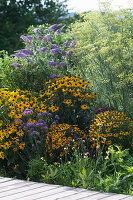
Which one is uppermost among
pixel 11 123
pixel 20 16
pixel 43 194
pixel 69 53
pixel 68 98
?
pixel 20 16

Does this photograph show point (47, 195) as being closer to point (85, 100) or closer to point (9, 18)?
point (85, 100)

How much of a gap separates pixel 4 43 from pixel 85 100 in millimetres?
11170

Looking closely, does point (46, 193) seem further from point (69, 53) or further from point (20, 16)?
point (20, 16)

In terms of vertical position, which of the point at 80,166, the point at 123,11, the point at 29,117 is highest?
the point at 123,11

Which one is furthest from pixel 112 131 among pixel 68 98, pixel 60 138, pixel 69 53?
pixel 69 53

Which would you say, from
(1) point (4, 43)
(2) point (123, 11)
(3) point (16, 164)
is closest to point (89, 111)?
(3) point (16, 164)

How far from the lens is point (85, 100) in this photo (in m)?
5.68

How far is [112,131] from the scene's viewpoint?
4.90m

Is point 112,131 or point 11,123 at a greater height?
point 11,123

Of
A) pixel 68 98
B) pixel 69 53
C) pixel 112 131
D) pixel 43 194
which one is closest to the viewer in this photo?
pixel 43 194

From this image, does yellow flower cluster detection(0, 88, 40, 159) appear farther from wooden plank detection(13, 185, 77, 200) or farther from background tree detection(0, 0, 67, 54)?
background tree detection(0, 0, 67, 54)

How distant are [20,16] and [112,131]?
14074mm

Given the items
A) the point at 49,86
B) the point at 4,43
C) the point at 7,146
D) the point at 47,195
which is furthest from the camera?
the point at 4,43

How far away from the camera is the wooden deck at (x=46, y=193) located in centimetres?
310
